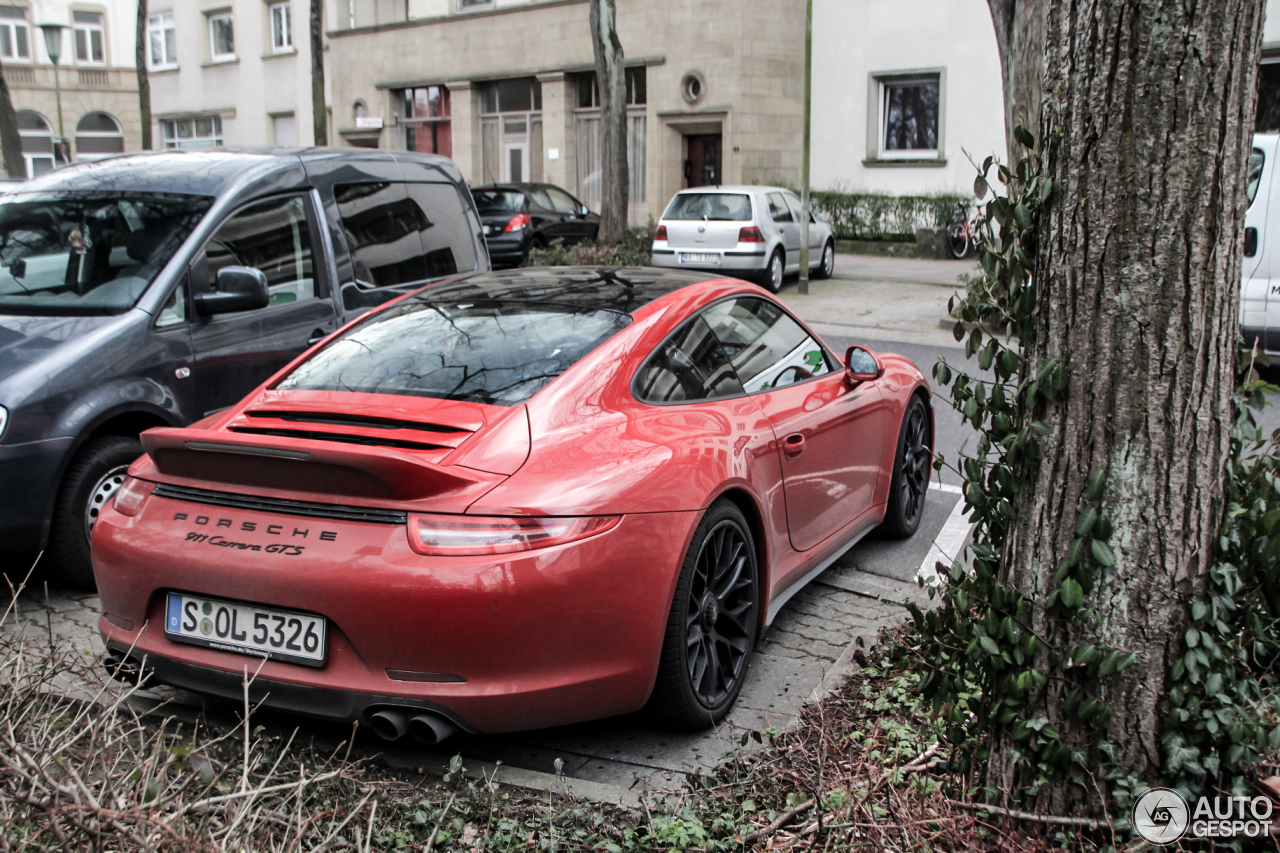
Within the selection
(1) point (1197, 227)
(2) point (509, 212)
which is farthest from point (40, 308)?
(2) point (509, 212)

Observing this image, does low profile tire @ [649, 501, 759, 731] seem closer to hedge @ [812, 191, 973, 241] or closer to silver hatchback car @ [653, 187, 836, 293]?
silver hatchback car @ [653, 187, 836, 293]

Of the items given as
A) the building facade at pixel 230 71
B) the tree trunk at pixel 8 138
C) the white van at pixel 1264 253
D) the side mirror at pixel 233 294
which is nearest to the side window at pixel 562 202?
the tree trunk at pixel 8 138

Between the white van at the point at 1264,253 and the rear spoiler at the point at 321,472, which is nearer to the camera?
the rear spoiler at the point at 321,472

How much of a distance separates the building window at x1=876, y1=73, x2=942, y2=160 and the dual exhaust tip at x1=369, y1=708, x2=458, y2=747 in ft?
76.8

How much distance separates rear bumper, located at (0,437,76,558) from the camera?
4.59 meters

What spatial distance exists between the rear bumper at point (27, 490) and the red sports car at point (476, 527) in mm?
1074

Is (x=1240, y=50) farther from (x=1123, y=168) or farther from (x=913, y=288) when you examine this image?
(x=913, y=288)

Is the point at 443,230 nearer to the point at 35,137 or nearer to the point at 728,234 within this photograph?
the point at 728,234

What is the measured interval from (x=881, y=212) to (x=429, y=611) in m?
22.9

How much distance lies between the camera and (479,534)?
126 inches

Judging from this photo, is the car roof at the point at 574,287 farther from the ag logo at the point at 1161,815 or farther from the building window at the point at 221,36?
the building window at the point at 221,36

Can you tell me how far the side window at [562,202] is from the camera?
23109 mm

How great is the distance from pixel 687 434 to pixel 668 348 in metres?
0.47

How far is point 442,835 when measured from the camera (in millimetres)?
2889
